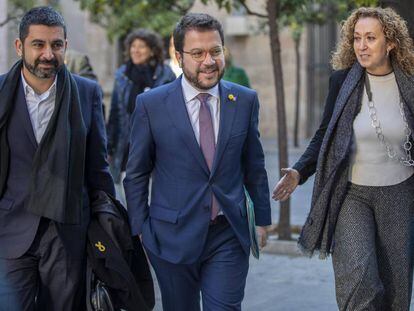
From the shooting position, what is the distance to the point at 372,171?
16.5 feet

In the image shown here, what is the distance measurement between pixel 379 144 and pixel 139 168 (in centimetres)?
124

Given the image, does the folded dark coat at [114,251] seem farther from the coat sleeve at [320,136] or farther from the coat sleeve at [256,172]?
the coat sleeve at [320,136]

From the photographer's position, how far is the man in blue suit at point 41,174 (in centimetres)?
468

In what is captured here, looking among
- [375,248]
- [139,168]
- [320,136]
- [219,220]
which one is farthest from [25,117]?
[375,248]

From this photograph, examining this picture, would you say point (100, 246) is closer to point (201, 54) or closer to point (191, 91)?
point (191, 91)

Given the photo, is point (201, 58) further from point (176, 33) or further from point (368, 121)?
point (368, 121)

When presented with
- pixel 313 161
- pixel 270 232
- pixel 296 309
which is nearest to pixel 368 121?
pixel 313 161

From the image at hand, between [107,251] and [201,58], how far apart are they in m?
1.05

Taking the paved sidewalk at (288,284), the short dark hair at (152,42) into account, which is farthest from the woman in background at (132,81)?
the paved sidewalk at (288,284)

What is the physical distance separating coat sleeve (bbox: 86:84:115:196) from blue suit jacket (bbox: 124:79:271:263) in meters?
0.16

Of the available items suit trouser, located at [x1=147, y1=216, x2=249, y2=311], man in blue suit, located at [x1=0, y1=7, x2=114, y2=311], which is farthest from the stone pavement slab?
man in blue suit, located at [x1=0, y1=7, x2=114, y2=311]

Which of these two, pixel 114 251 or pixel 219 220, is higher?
pixel 219 220

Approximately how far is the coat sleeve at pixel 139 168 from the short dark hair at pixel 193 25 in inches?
13.8

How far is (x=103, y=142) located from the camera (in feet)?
16.6
